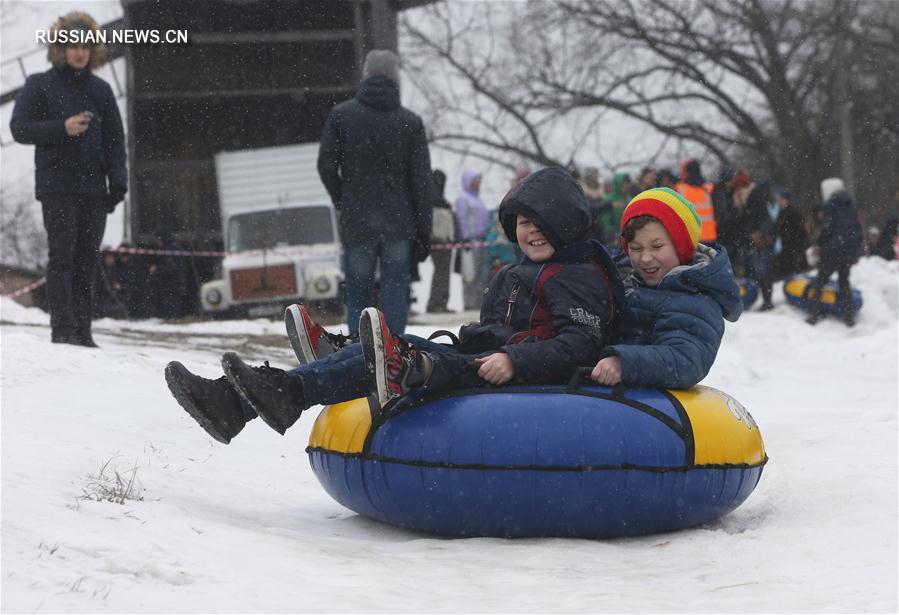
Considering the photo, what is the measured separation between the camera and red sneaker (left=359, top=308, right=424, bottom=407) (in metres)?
4.29

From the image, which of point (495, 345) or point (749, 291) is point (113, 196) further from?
point (749, 291)

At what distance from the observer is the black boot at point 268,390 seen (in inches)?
170

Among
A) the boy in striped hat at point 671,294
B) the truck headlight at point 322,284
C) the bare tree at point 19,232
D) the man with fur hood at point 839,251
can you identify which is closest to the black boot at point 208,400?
the boy in striped hat at point 671,294

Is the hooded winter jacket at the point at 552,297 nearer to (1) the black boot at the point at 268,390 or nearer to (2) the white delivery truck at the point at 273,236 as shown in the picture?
(1) the black boot at the point at 268,390

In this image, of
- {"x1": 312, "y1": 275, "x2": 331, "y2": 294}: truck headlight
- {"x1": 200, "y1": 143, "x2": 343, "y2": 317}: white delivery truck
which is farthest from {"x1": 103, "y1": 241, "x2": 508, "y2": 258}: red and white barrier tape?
{"x1": 312, "y1": 275, "x2": 331, "y2": 294}: truck headlight

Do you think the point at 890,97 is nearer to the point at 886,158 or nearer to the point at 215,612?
the point at 886,158

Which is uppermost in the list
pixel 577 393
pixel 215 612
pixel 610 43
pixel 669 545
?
pixel 610 43

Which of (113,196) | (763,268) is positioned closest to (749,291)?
(763,268)

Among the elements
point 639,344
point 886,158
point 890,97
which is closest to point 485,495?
point 639,344

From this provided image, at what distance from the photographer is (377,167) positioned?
788 centimetres

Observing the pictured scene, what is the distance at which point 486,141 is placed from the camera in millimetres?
29031

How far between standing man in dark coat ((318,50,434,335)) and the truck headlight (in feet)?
30.5

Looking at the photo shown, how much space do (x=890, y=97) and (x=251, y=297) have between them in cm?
2246

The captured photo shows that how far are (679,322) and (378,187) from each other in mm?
3347
